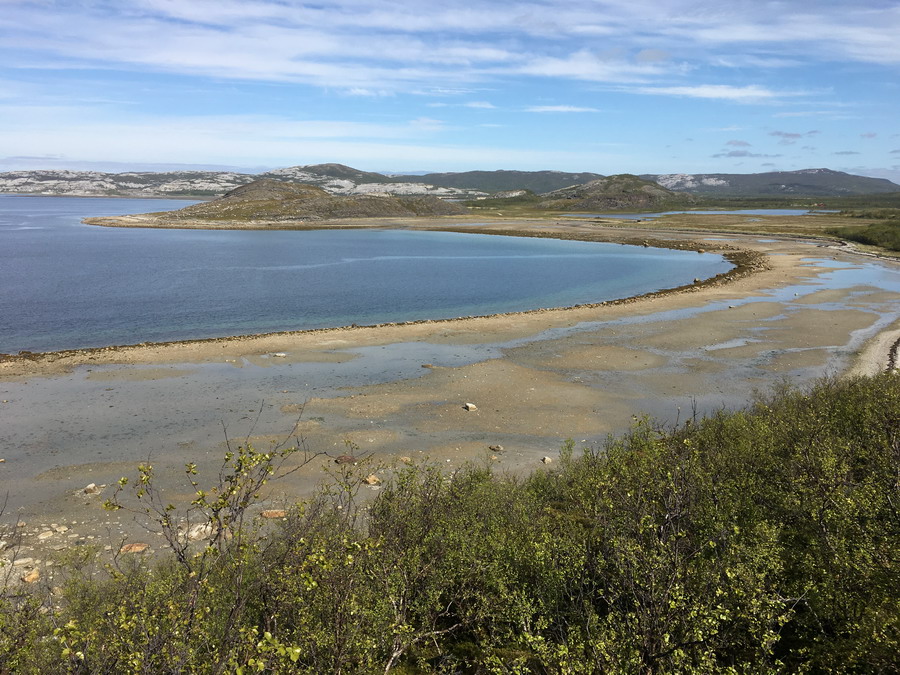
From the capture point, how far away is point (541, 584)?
32.0ft

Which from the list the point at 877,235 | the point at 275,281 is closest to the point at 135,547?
the point at 275,281

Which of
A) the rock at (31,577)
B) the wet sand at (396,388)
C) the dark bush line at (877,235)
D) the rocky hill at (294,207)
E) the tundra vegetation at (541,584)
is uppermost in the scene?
the rocky hill at (294,207)

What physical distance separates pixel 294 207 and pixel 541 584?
167 metres

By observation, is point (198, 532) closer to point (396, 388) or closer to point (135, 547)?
point (135, 547)

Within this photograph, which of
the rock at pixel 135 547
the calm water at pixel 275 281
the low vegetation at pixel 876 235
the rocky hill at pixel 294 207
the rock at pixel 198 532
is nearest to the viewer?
the rock at pixel 135 547

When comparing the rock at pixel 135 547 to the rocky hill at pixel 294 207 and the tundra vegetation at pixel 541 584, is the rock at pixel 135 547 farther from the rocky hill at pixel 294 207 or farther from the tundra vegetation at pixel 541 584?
the rocky hill at pixel 294 207

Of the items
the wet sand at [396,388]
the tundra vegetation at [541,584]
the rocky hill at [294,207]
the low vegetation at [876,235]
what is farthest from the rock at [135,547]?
the rocky hill at [294,207]

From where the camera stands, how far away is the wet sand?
67.9 ft

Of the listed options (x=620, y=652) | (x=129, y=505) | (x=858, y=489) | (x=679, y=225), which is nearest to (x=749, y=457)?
(x=858, y=489)

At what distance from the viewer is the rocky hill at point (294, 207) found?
155575 mm

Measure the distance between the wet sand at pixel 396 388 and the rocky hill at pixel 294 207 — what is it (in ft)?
410

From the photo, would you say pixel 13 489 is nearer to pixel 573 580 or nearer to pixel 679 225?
pixel 573 580

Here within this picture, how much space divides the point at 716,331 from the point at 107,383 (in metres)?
41.0

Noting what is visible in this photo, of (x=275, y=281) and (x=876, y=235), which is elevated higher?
(x=876, y=235)
